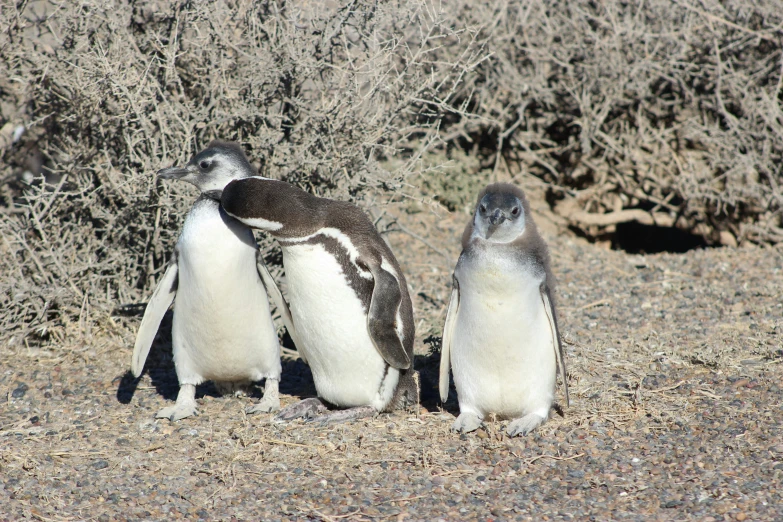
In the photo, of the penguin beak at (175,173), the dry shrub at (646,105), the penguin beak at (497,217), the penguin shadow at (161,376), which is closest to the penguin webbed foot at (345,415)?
the penguin shadow at (161,376)

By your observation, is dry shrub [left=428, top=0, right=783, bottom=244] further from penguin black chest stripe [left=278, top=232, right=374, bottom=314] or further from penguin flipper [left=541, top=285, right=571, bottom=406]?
penguin flipper [left=541, top=285, right=571, bottom=406]

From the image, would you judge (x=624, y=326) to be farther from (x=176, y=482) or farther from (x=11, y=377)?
(x=11, y=377)

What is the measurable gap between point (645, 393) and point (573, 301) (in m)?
1.79

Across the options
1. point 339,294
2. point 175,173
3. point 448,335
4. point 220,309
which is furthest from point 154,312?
point 448,335

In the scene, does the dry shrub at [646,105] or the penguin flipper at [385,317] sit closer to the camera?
the penguin flipper at [385,317]

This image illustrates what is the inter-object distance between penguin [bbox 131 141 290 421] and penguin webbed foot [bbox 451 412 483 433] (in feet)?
3.20

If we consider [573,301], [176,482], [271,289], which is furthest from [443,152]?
[176,482]

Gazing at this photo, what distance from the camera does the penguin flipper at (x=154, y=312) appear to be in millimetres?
4387

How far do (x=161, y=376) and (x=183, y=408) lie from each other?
2.85ft

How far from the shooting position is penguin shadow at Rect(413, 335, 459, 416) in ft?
14.4

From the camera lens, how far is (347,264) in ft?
13.2

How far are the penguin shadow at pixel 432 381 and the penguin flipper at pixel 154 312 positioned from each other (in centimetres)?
140

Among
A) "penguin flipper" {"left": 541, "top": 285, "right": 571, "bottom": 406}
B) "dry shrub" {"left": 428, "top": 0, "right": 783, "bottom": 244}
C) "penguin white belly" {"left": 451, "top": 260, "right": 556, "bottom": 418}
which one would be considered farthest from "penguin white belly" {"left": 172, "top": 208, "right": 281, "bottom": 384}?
"dry shrub" {"left": 428, "top": 0, "right": 783, "bottom": 244}

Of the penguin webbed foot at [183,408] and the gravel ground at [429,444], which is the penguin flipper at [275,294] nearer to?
the gravel ground at [429,444]
